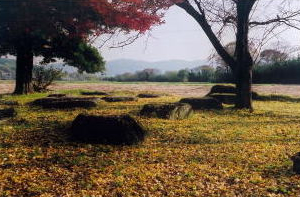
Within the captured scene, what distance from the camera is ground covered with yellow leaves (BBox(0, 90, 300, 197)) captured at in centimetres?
668

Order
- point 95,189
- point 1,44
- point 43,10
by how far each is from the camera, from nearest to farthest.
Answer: point 95,189 < point 43,10 < point 1,44

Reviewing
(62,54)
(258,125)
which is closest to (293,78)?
(62,54)

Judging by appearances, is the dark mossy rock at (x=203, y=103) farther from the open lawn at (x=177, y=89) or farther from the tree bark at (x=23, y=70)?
the open lawn at (x=177, y=89)

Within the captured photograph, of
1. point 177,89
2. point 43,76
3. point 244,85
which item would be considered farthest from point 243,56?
point 177,89

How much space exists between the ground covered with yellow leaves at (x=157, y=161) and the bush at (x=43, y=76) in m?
14.3

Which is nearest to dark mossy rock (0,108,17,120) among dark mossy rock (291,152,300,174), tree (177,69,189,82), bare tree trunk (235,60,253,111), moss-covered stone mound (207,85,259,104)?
dark mossy rock (291,152,300,174)

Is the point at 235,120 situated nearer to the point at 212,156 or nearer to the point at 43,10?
the point at 212,156

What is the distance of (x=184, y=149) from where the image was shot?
951 centimetres

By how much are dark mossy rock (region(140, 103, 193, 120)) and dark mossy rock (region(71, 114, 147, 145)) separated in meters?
3.65

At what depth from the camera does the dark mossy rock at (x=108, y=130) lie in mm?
9539

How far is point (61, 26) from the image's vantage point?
13.6 m

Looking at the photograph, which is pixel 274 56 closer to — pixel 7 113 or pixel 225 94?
pixel 225 94

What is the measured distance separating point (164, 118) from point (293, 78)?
37351mm

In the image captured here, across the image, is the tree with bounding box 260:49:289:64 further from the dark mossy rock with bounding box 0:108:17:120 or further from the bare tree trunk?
the dark mossy rock with bounding box 0:108:17:120
